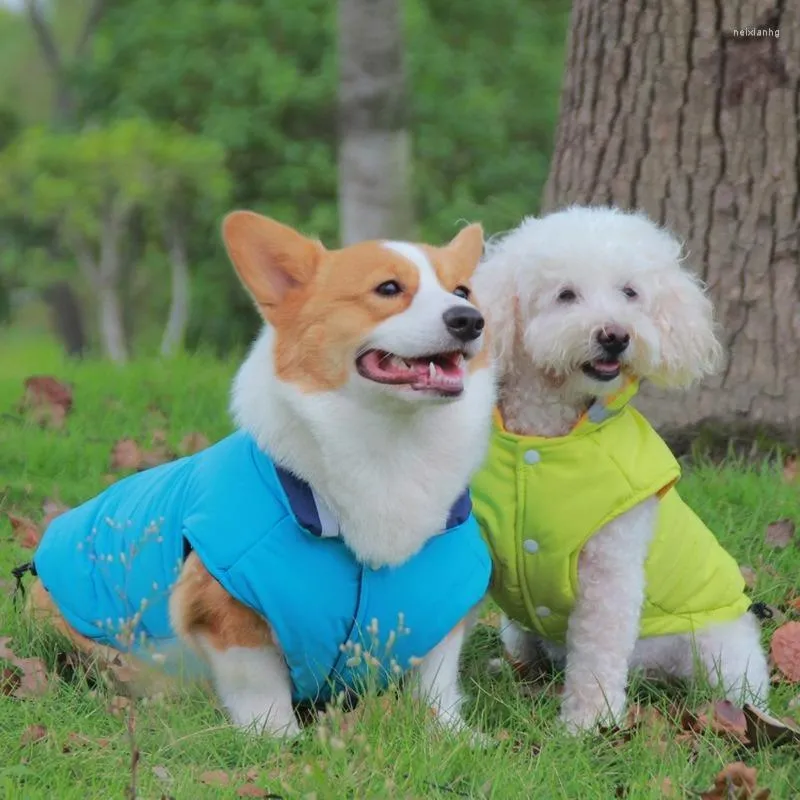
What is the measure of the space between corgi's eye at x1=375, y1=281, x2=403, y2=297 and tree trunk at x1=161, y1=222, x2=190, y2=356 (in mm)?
18648

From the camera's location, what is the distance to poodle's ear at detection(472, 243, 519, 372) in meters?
3.68

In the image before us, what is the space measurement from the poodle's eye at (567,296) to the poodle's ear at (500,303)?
0.43 feet

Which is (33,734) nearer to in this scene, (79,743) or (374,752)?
(79,743)

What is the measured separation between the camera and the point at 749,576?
4344mm

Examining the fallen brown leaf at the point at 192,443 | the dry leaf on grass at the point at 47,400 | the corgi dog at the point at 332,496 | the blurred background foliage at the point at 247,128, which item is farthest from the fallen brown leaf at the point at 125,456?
the blurred background foliage at the point at 247,128

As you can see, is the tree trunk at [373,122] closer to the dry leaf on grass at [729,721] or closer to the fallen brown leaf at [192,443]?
the fallen brown leaf at [192,443]

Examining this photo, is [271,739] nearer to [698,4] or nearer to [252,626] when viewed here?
[252,626]

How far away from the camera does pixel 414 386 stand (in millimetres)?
3092

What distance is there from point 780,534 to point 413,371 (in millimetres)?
2026

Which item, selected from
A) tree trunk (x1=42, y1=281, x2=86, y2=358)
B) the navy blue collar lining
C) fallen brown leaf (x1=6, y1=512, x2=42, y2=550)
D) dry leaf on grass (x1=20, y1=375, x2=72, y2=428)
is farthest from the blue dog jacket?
tree trunk (x1=42, y1=281, x2=86, y2=358)

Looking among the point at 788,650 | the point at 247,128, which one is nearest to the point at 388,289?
the point at 788,650

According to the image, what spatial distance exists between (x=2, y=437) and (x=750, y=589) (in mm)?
3214

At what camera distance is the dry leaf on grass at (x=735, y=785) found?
109 inches

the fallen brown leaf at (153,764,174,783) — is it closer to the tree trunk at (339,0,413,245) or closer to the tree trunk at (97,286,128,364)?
the tree trunk at (339,0,413,245)
